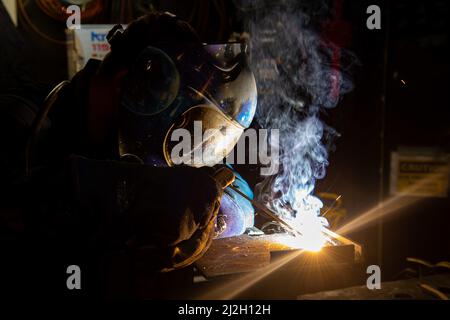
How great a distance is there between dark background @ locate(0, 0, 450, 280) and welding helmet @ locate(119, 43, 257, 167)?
4.05 ft

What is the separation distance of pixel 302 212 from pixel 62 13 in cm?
423

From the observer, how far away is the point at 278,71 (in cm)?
397

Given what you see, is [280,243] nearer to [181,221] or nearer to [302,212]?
[302,212]

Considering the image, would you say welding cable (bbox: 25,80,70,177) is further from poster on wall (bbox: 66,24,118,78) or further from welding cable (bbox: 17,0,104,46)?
welding cable (bbox: 17,0,104,46)

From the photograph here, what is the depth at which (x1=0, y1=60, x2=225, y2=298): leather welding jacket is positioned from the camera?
1.68 m

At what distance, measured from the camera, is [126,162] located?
189cm

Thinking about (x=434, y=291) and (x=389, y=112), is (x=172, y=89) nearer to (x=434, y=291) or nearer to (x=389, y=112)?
(x=434, y=291)

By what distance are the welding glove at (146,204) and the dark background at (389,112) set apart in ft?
5.45

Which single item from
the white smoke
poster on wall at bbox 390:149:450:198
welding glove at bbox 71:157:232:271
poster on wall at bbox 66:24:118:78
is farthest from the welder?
poster on wall at bbox 66:24:118:78

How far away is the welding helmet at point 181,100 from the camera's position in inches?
87.0

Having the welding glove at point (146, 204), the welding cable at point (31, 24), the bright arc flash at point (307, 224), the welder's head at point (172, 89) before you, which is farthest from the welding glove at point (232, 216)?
the welding cable at point (31, 24)

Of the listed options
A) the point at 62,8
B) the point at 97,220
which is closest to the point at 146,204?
the point at 97,220

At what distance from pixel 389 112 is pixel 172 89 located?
2.09 meters

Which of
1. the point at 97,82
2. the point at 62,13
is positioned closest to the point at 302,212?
the point at 97,82
